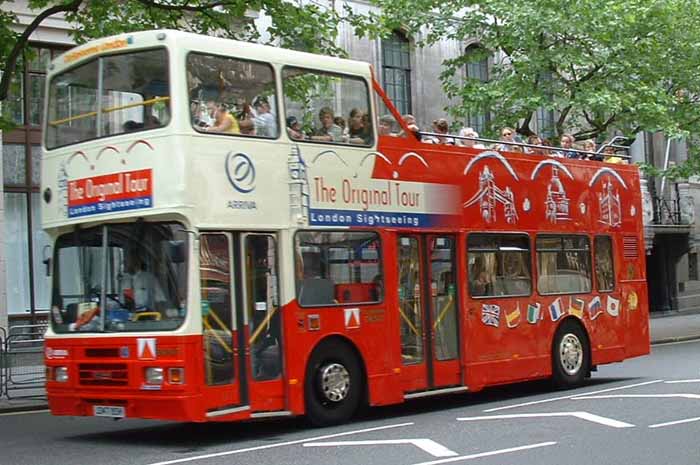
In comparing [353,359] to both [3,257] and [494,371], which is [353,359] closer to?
[494,371]

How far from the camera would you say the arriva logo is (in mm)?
12680

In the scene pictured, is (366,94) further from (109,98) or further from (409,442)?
(409,442)

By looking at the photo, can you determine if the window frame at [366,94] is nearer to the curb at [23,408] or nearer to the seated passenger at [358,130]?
the seated passenger at [358,130]

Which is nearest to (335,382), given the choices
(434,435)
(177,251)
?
(434,435)

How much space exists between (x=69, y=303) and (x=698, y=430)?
6.85 m

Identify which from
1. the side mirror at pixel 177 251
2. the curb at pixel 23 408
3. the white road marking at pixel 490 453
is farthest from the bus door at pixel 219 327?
the curb at pixel 23 408

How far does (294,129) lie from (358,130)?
1.11 meters

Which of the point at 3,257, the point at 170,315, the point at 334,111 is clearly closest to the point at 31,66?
the point at 3,257

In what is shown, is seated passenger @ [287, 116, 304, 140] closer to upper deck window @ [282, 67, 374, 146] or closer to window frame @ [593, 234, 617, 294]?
upper deck window @ [282, 67, 374, 146]

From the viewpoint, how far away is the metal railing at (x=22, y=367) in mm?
18500

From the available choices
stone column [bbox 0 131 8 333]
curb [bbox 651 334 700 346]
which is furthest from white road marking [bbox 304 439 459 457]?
curb [bbox 651 334 700 346]

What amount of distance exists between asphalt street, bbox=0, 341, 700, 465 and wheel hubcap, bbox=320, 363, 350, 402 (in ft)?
1.28

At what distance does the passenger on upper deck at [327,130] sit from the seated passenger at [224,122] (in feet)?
4.10

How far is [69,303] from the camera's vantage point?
13.0m
